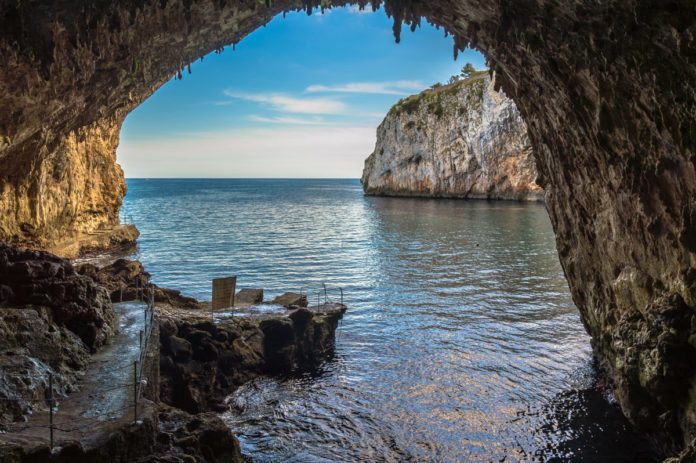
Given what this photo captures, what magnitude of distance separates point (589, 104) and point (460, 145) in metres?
95.2

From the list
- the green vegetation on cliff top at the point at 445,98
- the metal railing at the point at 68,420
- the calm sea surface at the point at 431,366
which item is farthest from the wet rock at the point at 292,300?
the green vegetation on cliff top at the point at 445,98

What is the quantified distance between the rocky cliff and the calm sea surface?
191 feet

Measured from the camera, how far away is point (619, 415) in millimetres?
15039

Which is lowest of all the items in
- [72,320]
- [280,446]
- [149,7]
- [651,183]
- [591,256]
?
[280,446]

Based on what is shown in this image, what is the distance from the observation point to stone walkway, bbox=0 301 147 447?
340 inches

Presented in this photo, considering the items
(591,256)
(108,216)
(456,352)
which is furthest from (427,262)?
(108,216)

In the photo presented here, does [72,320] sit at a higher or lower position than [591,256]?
lower

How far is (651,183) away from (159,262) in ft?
124

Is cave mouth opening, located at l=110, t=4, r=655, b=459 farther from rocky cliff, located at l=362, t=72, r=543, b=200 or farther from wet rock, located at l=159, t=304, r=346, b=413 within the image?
rocky cliff, located at l=362, t=72, r=543, b=200

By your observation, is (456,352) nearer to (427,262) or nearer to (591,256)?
(591,256)

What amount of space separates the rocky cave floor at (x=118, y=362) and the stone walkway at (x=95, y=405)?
0.02m

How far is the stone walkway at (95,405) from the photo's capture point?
8.63 metres

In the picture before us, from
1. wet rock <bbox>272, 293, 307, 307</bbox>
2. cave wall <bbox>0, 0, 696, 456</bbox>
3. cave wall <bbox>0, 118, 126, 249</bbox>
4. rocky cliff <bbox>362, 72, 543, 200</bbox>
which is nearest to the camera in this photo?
cave wall <bbox>0, 0, 696, 456</bbox>

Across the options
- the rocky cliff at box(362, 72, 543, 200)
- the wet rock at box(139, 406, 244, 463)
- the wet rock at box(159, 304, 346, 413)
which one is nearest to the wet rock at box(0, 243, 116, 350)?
the wet rock at box(159, 304, 346, 413)
